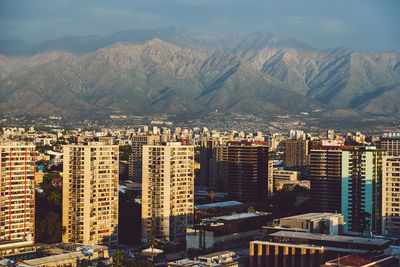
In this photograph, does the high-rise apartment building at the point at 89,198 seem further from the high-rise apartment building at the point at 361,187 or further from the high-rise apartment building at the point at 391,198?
the high-rise apartment building at the point at 391,198

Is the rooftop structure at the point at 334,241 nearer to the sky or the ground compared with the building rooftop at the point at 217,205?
nearer to the sky

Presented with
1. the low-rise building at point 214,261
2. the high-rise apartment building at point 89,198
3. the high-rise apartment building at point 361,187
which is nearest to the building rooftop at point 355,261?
the low-rise building at point 214,261

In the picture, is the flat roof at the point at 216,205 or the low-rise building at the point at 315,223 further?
the flat roof at the point at 216,205

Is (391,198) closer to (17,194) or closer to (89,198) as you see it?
(89,198)

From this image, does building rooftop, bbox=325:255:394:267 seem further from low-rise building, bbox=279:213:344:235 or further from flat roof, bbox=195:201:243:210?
flat roof, bbox=195:201:243:210

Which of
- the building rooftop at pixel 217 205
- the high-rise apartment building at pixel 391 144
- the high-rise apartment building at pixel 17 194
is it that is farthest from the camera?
the high-rise apartment building at pixel 391 144

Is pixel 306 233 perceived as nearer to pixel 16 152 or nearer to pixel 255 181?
pixel 16 152

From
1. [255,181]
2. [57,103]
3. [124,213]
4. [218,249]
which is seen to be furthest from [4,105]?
[218,249]
